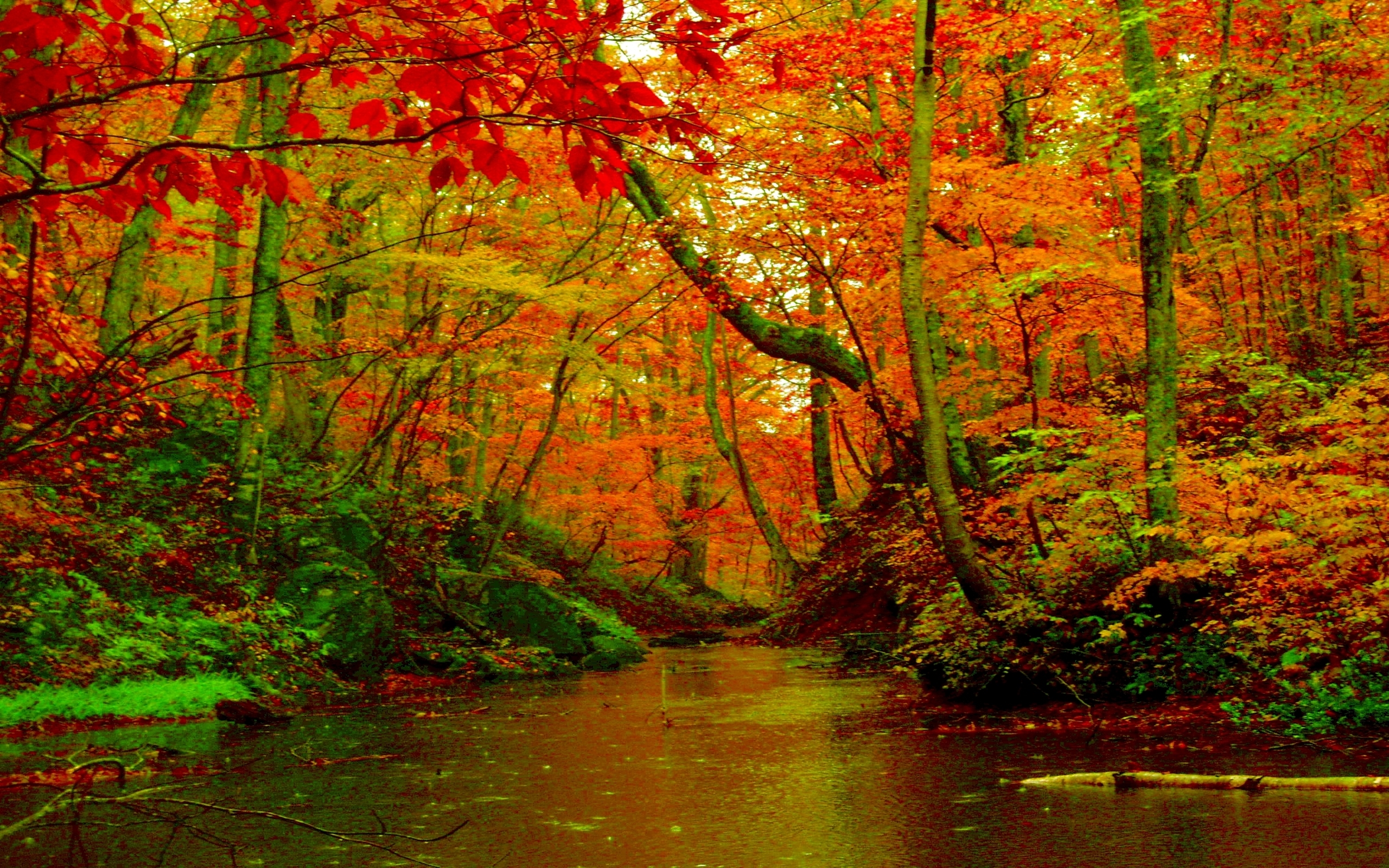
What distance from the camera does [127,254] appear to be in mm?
13094

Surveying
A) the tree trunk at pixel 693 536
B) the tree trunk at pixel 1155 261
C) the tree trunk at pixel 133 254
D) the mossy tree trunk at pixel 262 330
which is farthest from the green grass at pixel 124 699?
the tree trunk at pixel 693 536

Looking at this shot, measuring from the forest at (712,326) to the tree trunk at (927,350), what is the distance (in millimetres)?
39

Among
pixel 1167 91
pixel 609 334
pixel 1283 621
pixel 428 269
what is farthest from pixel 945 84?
pixel 609 334

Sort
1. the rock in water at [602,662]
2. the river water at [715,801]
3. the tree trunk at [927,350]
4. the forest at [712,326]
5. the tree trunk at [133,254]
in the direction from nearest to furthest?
the forest at [712,326], the river water at [715,801], the tree trunk at [927,350], the tree trunk at [133,254], the rock in water at [602,662]

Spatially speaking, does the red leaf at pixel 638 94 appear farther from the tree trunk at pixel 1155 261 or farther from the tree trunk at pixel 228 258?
the tree trunk at pixel 228 258

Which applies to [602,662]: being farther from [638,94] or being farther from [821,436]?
[638,94]

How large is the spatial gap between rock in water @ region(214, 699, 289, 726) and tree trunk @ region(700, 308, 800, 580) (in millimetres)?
14341

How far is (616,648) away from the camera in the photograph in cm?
1739

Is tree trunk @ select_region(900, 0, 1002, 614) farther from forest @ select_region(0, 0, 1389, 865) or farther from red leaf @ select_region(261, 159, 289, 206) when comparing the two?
red leaf @ select_region(261, 159, 289, 206)

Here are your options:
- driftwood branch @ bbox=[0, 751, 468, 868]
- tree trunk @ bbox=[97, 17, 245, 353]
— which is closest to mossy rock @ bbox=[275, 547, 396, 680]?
tree trunk @ bbox=[97, 17, 245, 353]

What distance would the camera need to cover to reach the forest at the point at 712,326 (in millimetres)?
3652

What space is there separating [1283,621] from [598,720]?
223 inches

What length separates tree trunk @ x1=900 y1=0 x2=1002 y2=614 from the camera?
29.3ft

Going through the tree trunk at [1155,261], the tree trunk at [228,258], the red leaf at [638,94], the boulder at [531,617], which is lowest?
the boulder at [531,617]
